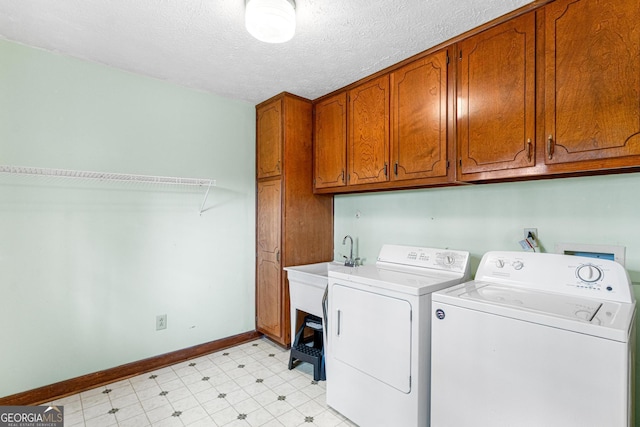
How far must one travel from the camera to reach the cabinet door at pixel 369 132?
2.42 meters

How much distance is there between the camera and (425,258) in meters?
2.25

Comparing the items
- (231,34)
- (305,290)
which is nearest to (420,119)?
(231,34)

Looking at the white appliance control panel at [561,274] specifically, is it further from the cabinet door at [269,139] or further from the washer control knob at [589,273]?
the cabinet door at [269,139]

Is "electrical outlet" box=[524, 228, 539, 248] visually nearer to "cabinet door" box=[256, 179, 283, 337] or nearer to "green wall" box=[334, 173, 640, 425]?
"green wall" box=[334, 173, 640, 425]

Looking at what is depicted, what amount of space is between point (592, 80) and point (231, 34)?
1.98 meters

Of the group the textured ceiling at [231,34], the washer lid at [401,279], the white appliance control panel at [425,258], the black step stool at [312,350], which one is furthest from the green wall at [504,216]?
the textured ceiling at [231,34]

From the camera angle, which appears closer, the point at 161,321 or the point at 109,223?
the point at 109,223

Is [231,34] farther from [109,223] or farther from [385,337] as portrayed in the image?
[385,337]

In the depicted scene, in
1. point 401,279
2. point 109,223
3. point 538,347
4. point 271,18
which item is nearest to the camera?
point 538,347

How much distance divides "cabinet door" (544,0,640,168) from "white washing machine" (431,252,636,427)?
0.58 meters

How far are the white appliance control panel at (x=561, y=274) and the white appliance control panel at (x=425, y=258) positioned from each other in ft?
0.57

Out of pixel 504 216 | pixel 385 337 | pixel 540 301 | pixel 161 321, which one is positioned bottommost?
pixel 161 321

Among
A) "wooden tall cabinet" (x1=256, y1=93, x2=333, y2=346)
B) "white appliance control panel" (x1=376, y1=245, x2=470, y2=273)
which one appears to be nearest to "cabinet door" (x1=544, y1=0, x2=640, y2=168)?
"white appliance control panel" (x1=376, y1=245, x2=470, y2=273)

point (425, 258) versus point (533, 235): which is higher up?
point (533, 235)
